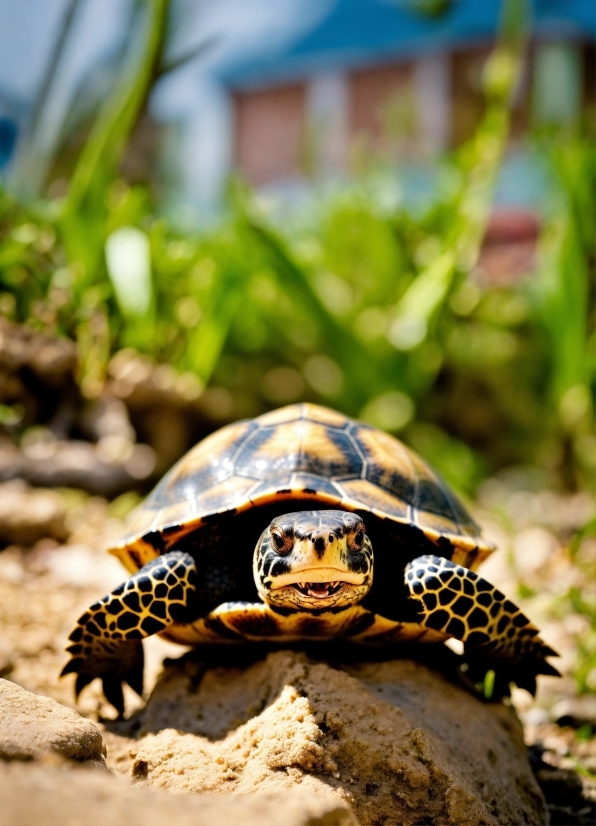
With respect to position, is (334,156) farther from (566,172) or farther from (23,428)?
(23,428)

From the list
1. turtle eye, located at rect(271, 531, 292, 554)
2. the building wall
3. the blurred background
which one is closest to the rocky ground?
turtle eye, located at rect(271, 531, 292, 554)

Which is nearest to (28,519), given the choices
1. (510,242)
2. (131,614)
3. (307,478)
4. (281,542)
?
(131,614)

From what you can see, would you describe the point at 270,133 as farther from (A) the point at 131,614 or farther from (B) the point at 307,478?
(A) the point at 131,614

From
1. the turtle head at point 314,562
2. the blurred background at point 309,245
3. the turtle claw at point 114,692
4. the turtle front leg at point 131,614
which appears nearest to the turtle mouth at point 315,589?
the turtle head at point 314,562

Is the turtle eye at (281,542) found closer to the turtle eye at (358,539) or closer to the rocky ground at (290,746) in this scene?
the turtle eye at (358,539)

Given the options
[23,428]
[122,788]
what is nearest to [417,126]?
[23,428]

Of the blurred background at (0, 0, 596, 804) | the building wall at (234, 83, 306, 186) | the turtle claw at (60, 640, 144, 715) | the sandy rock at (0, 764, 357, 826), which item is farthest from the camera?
the building wall at (234, 83, 306, 186)

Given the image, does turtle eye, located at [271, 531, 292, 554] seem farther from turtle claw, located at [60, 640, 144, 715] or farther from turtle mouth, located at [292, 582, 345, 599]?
turtle claw, located at [60, 640, 144, 715]
